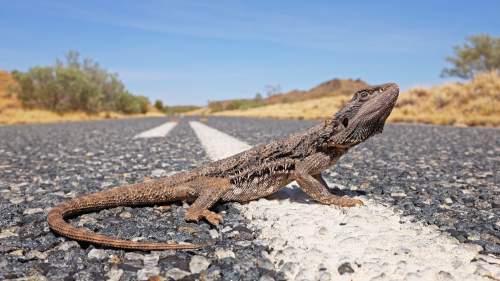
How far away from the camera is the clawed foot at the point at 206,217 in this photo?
110 inches

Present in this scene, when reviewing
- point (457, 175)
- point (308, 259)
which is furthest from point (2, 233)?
point (457, 175)

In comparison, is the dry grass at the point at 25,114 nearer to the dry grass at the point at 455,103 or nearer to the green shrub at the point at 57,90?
the green shrub at the point at 57,90

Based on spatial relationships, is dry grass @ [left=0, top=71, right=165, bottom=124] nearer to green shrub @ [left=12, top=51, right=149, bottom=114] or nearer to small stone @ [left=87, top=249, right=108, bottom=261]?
green shrub @ [left=12, top=51, right=149, bottom=114]

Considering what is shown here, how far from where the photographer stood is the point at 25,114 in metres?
32.2

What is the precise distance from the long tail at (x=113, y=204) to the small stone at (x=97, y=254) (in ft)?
0.16

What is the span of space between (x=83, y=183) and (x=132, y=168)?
3.47 ft

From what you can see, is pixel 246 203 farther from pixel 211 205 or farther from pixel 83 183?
pixel 83 183

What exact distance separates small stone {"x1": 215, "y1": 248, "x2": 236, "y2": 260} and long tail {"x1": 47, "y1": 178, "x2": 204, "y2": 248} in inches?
5.6

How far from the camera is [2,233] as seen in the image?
2605 mm

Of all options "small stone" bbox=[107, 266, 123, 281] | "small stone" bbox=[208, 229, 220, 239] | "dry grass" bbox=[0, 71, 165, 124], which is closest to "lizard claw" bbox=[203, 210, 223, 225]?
"small stone" bbox=[208, 229, 220, 239]

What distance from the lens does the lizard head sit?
3.37 meters

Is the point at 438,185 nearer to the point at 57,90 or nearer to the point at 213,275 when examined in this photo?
the point at 213,275

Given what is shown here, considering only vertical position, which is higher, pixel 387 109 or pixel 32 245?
pixel 387 109

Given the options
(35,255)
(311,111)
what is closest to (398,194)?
(35,255)
